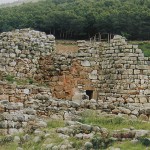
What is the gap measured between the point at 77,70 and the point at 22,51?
6.86ft

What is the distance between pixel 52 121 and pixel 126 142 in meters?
2.97

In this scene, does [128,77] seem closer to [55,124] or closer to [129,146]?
[55,124]

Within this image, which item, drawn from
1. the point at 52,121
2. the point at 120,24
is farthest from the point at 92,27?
the point at 52,121

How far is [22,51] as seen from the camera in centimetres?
1766

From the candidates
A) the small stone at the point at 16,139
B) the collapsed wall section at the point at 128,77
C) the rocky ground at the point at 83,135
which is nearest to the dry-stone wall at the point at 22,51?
the collapsed wall section at the point at 128,77

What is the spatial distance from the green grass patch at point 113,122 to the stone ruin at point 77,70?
13.0 ft

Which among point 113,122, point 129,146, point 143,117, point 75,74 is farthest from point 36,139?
point 75,74

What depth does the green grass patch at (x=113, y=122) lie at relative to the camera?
11.2 m

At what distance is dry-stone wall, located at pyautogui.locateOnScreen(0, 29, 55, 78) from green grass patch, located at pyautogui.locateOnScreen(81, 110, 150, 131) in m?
5.48

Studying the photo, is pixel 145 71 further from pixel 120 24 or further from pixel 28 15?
pixel 28 15

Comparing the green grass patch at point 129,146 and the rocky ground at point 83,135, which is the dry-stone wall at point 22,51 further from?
the green grass patch at point 129,146

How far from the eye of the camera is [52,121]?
1237cm

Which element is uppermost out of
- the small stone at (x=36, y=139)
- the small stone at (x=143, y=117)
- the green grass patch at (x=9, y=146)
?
the small stone at (x=143, y=117)

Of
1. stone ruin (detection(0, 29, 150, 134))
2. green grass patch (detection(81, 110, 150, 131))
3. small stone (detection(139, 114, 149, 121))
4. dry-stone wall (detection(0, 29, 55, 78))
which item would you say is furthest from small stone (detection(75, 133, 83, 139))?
dry-stone wall (detection(0, 29, 55, 78))
